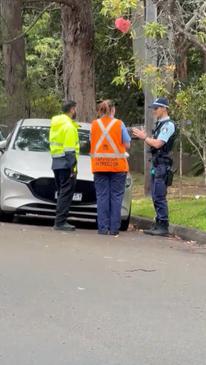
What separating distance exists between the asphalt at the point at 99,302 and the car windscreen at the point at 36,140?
2.28 meters

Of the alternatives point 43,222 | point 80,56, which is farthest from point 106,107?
point 80,56

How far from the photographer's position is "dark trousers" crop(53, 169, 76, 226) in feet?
33.3

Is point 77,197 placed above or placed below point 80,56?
below

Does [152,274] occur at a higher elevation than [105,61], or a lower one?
lower

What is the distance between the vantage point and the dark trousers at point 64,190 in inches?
400

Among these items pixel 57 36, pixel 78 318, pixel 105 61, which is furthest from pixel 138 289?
pixel 57 36

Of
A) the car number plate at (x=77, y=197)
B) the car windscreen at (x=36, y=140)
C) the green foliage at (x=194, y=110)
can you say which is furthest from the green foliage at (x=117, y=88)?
the car number plate at (x=77, y=197)

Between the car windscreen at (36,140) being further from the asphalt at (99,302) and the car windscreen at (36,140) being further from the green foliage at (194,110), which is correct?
the asphalt at (99,302)

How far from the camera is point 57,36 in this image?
32.3 m

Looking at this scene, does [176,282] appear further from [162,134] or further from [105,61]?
[105,61]

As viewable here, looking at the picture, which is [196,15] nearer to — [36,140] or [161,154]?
[161,154]

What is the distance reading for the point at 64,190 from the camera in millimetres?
10203

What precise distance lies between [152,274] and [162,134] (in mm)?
3036

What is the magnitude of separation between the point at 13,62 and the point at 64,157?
13719 mm
